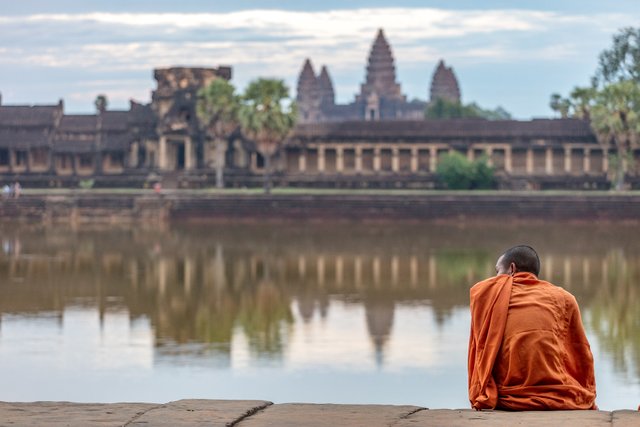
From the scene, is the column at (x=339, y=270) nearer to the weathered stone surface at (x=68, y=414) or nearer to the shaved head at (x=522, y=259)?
the shaved head at (x=522, y=259)

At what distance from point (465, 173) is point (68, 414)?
5415 cm

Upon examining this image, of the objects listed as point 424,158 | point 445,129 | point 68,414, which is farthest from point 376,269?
point 445,129

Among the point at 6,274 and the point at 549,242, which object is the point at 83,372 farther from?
the point at 549,242

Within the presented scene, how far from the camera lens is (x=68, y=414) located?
7711 millimetres

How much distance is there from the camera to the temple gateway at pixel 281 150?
214 ft

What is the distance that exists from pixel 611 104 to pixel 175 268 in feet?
109

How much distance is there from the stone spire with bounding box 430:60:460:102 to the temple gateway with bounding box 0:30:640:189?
61.6 metres

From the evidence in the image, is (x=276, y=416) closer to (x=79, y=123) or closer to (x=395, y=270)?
(x=395, y=270)

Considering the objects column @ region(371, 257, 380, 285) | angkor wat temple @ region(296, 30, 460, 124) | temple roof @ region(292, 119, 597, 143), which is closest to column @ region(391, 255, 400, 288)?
column @ region(371, 257, 380, 285)

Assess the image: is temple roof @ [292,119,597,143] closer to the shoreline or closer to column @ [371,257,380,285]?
A: the shoreline

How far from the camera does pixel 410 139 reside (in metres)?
67.0

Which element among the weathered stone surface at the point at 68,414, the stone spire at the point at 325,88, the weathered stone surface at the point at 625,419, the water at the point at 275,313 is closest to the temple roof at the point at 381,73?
the stone spire at the point at 325,88

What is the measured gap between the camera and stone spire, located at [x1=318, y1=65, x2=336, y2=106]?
146000 mm

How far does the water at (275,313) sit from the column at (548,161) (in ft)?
66.5
